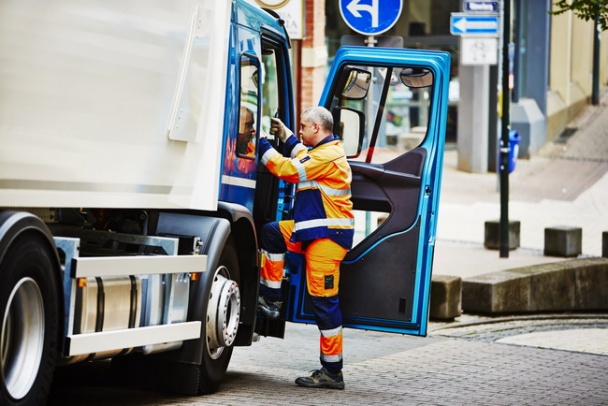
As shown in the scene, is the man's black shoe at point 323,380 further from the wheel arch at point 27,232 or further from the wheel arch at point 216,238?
the wheel arch at point 27,232

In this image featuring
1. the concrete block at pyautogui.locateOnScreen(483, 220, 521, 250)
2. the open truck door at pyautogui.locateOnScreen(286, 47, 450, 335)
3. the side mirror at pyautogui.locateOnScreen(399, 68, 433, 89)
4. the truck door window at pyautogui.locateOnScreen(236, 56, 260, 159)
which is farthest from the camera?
the concrete block at pyautogui.locateOnScreen(483, 220, 521, 250)

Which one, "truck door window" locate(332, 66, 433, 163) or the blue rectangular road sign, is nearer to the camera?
"truck door window" locate(332, 66, 433, 163)

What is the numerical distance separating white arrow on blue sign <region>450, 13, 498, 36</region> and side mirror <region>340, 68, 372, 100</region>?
7462 mm

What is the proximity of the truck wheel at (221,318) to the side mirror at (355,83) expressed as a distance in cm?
187

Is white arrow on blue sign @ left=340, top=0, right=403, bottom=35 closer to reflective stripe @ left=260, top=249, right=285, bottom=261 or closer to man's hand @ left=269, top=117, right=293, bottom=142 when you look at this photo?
man's hand @ left=269, top=117, right=293, bottom=142

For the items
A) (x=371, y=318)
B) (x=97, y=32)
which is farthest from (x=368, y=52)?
(x=97, y=32)

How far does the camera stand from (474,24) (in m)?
17.2

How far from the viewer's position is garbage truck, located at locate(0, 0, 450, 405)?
6348mm

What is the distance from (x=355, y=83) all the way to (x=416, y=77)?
1.59 ft

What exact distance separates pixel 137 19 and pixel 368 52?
2.65 metres

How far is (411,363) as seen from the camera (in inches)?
396

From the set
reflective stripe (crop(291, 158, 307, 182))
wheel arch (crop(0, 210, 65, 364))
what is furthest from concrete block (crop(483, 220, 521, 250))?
wheel arch (crop(0, 210, 65, 364))

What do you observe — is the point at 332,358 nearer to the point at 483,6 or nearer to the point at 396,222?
the point at 396,222

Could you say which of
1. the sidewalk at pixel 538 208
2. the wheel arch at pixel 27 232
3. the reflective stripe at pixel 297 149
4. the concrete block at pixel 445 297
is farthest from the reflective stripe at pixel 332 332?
the concrete block at pixel 445 297
